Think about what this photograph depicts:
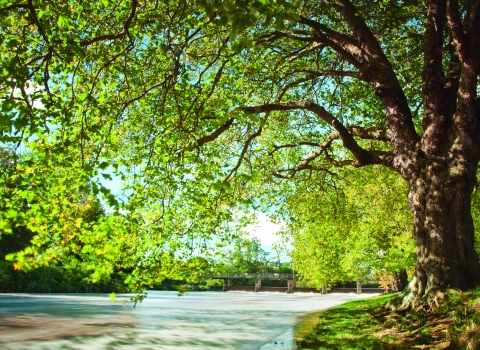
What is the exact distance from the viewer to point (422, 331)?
24.8 ft

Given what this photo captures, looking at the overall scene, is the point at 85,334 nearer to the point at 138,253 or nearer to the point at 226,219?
the point at 138,253

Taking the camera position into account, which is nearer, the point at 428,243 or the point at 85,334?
the point at 428,243

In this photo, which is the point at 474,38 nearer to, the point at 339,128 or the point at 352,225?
the point at 339,128

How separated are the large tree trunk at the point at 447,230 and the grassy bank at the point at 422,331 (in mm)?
397

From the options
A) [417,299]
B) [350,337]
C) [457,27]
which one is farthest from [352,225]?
[457,27]

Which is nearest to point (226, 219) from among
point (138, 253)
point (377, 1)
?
point (138, 253)

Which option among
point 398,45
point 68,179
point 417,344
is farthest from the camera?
point 398,45

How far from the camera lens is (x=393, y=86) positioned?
32.3 ft

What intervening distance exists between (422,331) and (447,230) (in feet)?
7.38

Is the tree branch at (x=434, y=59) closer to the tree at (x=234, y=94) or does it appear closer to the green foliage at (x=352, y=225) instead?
the tree at (x=234, y=94)

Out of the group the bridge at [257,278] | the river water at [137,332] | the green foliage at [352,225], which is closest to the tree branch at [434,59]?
the river water at [137,332]

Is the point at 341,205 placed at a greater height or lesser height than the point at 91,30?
lesser

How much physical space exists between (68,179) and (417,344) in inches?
262

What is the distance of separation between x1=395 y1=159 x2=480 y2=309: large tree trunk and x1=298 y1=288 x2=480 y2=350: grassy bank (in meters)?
0.40
